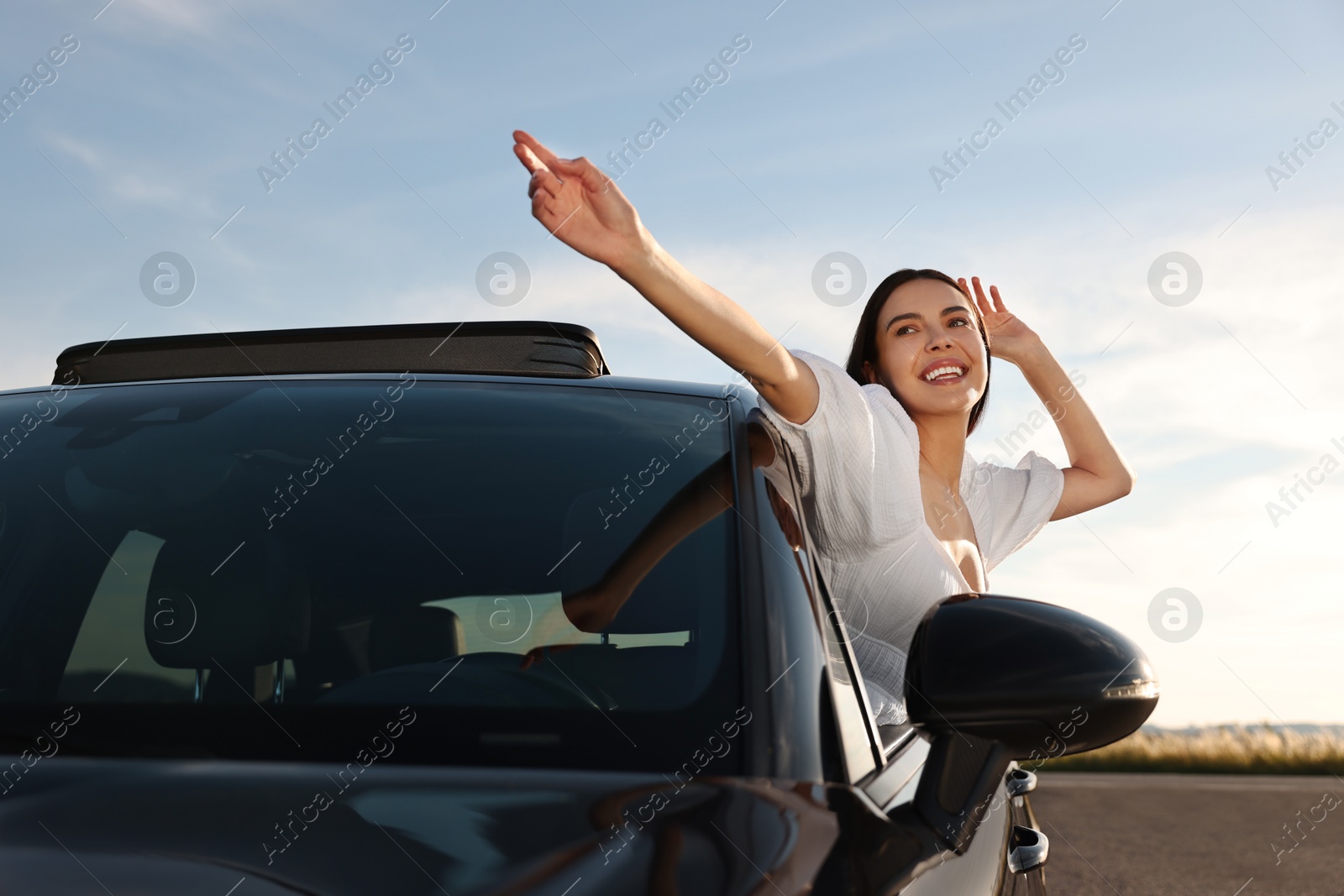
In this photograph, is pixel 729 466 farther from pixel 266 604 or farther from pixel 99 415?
pixel 99 415

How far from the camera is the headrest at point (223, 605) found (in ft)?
4.63

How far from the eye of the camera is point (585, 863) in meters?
0.93

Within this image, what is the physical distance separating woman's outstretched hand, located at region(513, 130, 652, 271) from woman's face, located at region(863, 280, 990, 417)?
69.3 inches

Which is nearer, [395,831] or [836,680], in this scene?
[395,831]

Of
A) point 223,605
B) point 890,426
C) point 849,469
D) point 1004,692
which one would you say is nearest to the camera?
point 1004,692

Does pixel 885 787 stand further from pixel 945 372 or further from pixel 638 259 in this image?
pixel 945 372

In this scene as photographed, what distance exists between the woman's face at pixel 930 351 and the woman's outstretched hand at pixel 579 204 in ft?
5.77

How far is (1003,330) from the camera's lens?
4.12m

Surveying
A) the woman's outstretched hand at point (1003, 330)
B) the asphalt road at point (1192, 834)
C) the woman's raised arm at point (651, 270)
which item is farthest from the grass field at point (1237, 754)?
the woman's raised arm at point (651, 270)

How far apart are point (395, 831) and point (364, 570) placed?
1.73ft

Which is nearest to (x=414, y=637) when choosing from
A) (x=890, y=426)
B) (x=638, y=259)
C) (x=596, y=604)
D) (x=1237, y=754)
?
(x=596, y=604)

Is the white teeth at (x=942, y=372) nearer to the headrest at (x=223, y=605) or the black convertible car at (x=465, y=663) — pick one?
the black convertible car at (x=465, y=663)

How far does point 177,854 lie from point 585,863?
328 mm

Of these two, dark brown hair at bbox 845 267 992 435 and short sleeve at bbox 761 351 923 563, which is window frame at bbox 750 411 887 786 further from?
dark brown hair at bbox 845 267 992 435
